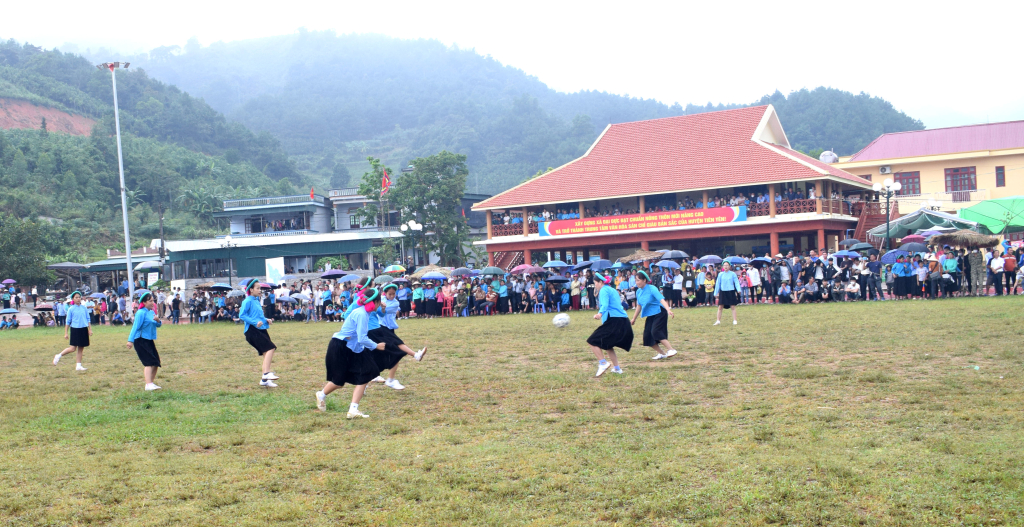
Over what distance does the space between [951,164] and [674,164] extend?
1775 centimetres

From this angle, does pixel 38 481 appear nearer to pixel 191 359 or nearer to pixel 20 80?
pixel 191 359

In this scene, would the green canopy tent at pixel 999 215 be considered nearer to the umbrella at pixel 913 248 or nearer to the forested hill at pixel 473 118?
the umbrella at pixel 913 248

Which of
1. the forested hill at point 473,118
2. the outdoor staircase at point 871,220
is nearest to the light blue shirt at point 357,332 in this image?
the outdoor staircase at point 871,220

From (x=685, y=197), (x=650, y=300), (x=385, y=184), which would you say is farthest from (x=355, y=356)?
(x=385, y=184)

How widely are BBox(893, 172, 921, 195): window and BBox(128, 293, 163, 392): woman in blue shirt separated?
43.6 metres

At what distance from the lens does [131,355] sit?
1770cm

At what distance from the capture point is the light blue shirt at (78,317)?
15.2 meters

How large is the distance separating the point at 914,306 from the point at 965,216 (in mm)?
12180

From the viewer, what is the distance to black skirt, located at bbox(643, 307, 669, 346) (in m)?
12.6

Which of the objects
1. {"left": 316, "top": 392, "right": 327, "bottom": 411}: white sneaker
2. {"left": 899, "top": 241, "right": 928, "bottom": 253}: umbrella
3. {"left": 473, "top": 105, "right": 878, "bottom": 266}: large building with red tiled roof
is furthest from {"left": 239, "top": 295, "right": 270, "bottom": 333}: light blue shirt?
{"left": 473, "top": 105, "right": 878, "bottom": 266}: large building with red tiled roof

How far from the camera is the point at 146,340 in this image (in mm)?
11984

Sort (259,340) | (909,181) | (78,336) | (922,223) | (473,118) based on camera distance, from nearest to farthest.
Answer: (259,340) → (78,336) → (922,223) → (909,181) → (473,118)

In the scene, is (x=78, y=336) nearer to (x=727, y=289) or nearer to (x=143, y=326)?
(x=143, y=326)


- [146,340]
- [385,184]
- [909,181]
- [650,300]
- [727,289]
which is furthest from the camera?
[385,184]
